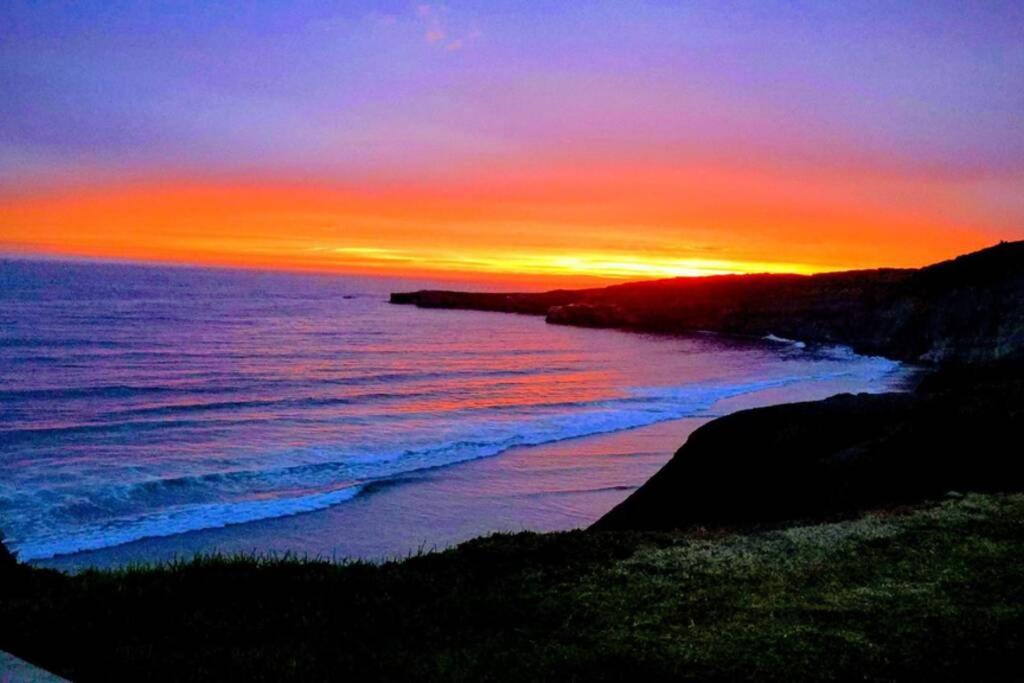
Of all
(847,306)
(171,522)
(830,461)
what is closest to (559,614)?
(830,461)

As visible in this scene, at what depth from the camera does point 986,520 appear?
37.9ft

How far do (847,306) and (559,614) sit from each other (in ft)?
295

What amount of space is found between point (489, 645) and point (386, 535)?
10906 millimetres

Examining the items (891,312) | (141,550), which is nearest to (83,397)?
(141,550)

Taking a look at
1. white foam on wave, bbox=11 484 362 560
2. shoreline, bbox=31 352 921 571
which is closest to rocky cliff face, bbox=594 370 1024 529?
shoreline, bbox=31 352 921 571

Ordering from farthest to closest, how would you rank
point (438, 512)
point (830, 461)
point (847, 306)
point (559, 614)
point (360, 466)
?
1. point (847, 306)
2. point (360, 466)
3. point (438, 512)
4. point (830, 461)
5. point (559, 614)

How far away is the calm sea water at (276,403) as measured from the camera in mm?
20188

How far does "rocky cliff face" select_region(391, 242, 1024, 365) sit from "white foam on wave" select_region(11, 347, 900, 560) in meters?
14.6

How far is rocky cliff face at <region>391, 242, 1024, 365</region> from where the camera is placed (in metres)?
61.2

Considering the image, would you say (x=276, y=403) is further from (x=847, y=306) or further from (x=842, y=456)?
(x=847, y=306)

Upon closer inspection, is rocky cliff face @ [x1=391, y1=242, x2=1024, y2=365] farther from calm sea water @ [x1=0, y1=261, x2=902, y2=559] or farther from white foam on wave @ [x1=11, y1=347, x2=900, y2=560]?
white foam on wave @ [x1=11, y1=347, x2=900, y2=560]

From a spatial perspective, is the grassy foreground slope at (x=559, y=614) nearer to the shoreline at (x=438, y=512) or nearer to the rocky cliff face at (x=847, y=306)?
the shoreline at (x=438, y=512)

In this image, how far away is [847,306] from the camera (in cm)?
9031

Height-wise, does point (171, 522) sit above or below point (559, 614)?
below
